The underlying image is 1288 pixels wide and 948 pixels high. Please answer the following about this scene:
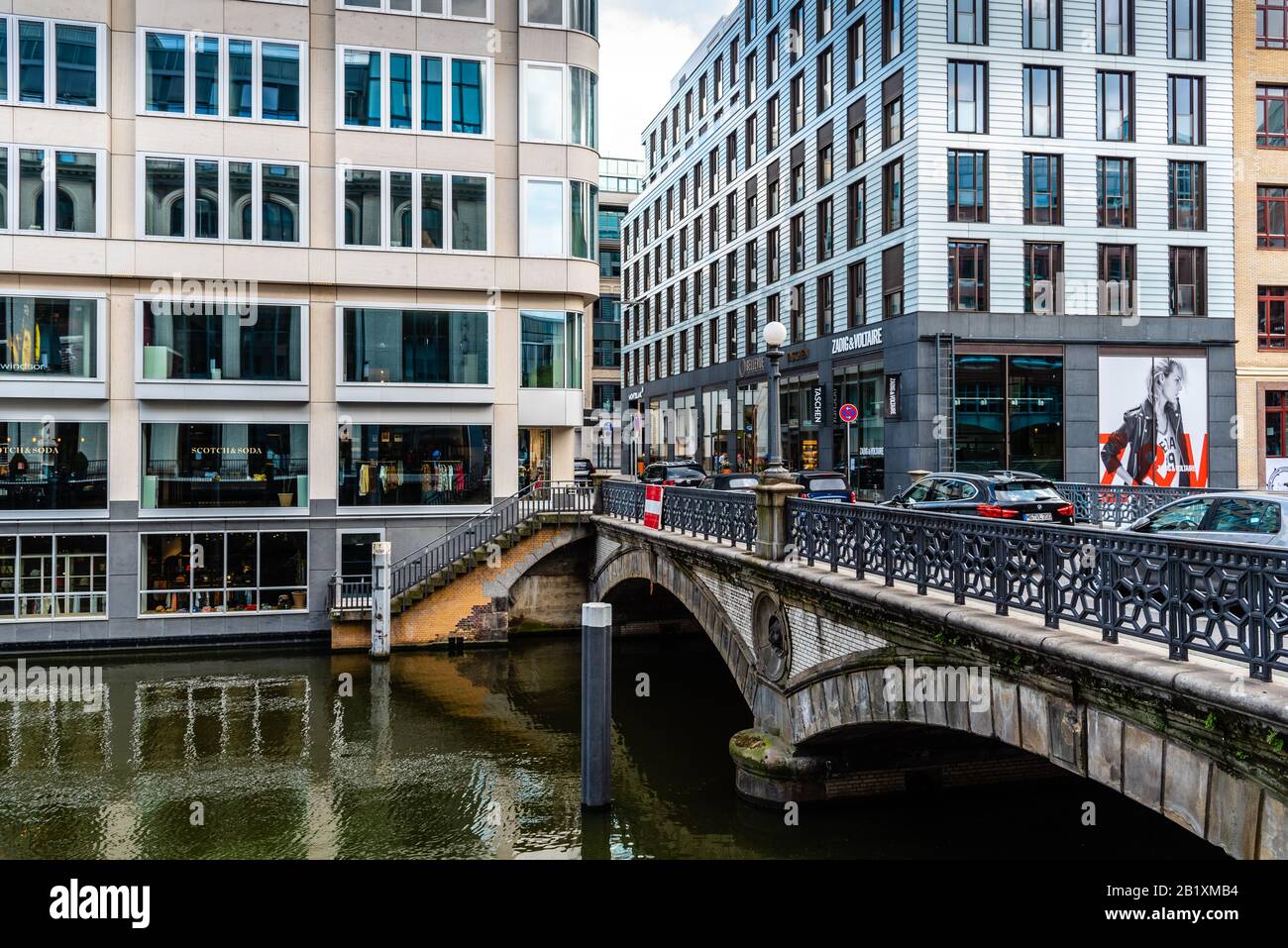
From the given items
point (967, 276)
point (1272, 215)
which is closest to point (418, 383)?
point (967, 276)

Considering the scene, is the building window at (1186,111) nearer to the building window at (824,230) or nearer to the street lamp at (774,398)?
the building window at (824,230)

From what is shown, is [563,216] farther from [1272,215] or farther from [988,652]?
[1272,215]

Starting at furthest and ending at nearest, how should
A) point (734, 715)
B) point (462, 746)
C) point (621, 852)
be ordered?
point (734, 715), point (462, 746), point (621, 852)

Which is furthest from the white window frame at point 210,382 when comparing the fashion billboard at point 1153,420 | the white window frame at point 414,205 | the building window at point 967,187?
the fashion billboard at point 1153,420

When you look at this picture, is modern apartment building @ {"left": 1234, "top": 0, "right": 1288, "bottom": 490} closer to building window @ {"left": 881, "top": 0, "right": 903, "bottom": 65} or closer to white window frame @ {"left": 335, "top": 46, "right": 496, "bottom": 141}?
building window @ {"left": 881, "top": 0, "right": 903, "bottom": 65}

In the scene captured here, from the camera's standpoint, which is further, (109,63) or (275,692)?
(109,63)

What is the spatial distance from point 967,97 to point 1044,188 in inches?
168

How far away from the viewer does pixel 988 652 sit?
9.11m

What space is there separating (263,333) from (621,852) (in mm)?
18625

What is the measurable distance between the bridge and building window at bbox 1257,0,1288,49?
32.6m

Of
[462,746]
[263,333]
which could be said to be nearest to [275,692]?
[462,746]
